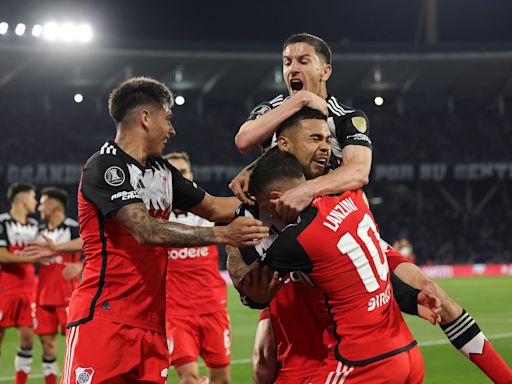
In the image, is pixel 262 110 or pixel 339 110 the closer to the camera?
pixel 339 110

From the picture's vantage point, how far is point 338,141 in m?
5.59

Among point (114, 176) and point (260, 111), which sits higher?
point (260, 111)

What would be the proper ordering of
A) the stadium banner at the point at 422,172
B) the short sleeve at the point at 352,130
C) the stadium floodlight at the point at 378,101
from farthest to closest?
the stadium floodlight at the point at 378,101
the stadium banner at the point at 422,172
the short sleeve at the point at 352,130

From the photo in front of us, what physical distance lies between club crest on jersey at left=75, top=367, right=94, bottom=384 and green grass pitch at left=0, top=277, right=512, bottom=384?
6.09 meters

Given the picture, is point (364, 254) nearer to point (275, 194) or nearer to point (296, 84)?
point (275, 194)

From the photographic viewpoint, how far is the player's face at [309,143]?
4.79 meters

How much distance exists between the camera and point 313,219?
4.28 m

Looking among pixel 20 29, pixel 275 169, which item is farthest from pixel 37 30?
pixel 275 169

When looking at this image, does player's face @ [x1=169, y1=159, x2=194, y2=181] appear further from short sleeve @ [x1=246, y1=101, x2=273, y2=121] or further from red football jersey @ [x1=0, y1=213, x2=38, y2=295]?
red football jersey @ [x1=0, y1=213, x2=38, y2=295]

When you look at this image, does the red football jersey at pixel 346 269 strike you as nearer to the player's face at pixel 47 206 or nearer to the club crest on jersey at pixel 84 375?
the club crest on jersey at pixel 84 375

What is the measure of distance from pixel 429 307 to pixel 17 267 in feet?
28.4

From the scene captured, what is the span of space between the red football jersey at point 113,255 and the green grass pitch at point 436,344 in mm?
5985

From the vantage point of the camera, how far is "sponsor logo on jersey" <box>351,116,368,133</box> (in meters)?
5.50

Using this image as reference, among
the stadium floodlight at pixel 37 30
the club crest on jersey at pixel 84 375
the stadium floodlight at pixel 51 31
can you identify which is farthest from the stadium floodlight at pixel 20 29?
the club crest on jersey at pixel 84 375
